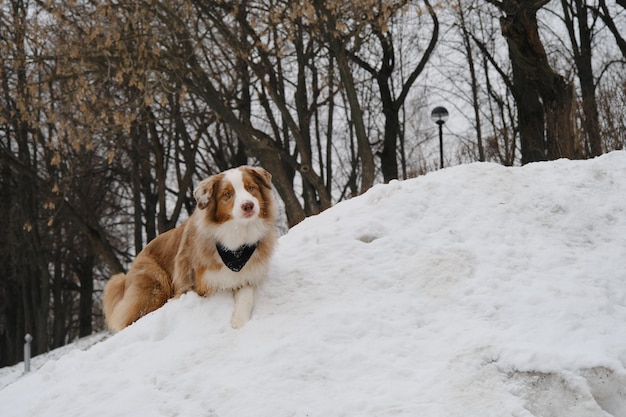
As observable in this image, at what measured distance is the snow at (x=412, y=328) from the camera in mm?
4301

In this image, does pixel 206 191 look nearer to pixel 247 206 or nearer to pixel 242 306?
pixel 247 206

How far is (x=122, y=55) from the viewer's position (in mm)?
13055

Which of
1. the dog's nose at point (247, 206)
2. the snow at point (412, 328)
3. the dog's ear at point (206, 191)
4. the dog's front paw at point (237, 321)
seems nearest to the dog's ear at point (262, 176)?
the dog's ear at point (206, 191)

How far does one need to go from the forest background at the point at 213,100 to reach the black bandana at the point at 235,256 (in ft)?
22.5

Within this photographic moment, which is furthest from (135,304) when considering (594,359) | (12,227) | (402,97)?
(12,227)

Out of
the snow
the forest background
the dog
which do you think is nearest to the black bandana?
the dog

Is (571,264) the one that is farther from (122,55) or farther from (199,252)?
(122,55)

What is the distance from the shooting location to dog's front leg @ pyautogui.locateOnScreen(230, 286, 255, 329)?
541 cm

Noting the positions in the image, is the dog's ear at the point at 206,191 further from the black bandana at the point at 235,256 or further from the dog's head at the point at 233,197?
the black bandana at the point at 235,256

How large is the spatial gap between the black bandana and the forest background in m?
6.86

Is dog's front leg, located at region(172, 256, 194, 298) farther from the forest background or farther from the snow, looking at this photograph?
the forest background

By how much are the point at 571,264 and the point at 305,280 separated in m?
2.55

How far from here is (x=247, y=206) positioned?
207 inches

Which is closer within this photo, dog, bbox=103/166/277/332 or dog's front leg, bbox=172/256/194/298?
dog, bbox=103/166/277/332
